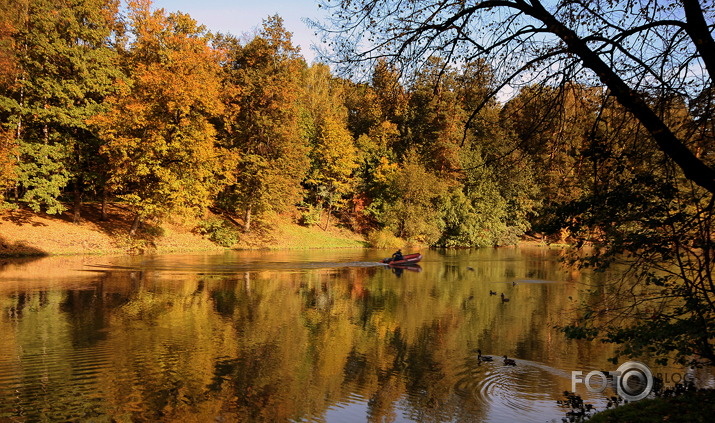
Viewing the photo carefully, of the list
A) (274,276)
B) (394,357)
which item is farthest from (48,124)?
(394,357)

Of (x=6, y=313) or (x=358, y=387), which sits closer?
(x=358, y=387)

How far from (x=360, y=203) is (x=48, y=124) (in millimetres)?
31611

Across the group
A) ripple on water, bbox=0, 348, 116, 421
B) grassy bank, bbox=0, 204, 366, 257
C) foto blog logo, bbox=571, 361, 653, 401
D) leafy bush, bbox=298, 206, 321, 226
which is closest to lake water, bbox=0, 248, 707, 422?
ripple on water, bbox=0, 348, 116, 421

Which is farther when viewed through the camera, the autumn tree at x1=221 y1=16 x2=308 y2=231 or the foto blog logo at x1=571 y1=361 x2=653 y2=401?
the autumn tree at x1=221 y1=16 x2=308 y2=231

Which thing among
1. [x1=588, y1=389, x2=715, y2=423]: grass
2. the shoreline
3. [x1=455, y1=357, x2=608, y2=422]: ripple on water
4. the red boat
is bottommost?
[x1=455, y1=357, x2=608, y2=422]: ripple on water

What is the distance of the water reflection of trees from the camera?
8.95m

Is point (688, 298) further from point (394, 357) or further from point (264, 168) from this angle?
point (264, 168)

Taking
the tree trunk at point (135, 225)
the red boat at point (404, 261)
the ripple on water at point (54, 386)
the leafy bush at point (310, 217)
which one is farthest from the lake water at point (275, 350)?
the leafy bush at point (310, 217)

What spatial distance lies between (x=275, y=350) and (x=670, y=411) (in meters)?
8.18

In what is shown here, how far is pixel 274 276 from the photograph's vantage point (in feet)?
85.3

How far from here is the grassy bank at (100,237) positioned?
99.2 feet

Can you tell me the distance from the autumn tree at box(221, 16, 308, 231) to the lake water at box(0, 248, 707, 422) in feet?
65.2

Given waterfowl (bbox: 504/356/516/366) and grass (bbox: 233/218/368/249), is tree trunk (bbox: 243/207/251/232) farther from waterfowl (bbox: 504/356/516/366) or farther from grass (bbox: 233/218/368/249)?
waterfowl (bbox: 504/356/516/366)

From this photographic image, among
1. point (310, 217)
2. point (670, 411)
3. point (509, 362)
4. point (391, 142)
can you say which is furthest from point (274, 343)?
point (391, 142)
